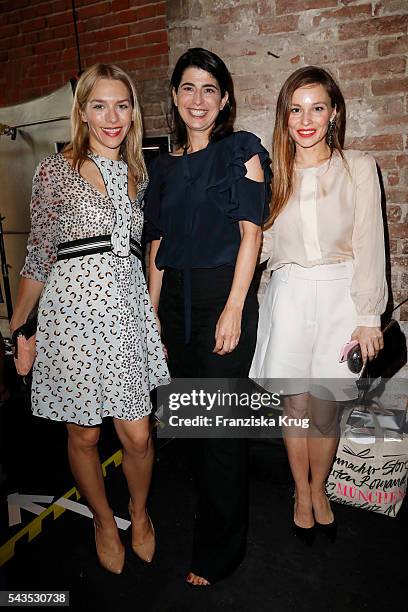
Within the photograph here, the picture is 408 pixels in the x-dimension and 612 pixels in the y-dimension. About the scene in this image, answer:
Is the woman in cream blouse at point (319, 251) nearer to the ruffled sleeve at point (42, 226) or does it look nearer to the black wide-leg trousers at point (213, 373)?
the black wide-leg trousers at point (213, 373)

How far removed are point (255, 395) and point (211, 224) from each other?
1142mm

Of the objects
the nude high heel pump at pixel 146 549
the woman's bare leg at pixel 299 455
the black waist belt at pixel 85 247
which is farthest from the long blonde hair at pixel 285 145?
the nude high heel pump at pixel 146 549

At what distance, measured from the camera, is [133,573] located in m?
1.82

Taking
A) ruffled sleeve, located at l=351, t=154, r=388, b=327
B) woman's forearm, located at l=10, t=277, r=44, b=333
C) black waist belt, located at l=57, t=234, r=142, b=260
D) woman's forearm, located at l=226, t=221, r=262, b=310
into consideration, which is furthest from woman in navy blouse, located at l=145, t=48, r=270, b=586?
woman's forearm, located at l=10, t=277, r=44, b=333

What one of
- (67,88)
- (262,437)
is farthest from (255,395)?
(67,88)

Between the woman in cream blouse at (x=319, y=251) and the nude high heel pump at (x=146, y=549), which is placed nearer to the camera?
the woman in cream blouse at (x=319, y=251)

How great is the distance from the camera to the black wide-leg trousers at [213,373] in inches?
64.1

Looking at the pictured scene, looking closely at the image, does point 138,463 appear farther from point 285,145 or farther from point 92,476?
point 285,145

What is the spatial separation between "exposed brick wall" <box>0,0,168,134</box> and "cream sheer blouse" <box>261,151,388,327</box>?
1635 millimetres

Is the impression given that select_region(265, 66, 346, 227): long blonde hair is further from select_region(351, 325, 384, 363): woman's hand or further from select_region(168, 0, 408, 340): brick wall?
select_region(168, 0, 408, 340): brick wall

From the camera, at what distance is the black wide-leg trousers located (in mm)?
1628

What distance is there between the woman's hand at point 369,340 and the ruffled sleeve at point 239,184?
1.84 feet

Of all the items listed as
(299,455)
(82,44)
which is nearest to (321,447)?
(299,455)

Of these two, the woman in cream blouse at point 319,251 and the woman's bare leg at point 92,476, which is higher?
the woman in cream blouse at point 319,251
